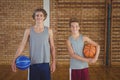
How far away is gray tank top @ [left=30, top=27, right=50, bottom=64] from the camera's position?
3475 millimetres

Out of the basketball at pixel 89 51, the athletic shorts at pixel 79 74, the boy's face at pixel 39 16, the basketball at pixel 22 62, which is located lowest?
the athletic shorts at pixel 79 74

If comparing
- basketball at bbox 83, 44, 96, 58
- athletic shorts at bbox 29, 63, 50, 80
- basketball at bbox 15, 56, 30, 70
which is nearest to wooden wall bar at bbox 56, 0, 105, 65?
basketball at bbox 83, 44, 96, 58

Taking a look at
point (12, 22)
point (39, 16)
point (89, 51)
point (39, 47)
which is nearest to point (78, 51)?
point (89, 51)

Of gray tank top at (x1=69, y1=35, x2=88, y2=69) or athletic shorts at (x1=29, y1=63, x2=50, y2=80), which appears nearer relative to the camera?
athletic shorts at (x1=29, y1=63, x2=50, y2=80)

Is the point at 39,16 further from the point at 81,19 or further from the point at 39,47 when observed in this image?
the point at 81,19

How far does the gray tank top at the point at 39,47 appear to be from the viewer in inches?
137

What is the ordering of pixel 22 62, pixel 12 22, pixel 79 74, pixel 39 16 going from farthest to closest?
1. pixel 12 22
2. pixel 22 62
3. pixel 79 74
4. pixel 39 16

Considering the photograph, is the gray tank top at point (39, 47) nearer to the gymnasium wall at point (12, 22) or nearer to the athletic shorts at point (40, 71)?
the athletic shorts at point (40, 71)

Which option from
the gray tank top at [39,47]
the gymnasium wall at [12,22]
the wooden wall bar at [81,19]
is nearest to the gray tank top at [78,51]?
the gray tank top at [39,47]

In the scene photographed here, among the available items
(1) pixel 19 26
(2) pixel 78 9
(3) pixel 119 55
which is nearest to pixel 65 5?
(2) pixel 78 9

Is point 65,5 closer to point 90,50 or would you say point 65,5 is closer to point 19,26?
point 19,26

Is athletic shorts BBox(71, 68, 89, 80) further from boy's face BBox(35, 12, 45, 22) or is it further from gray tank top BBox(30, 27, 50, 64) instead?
boy's face BBox(35, 12, 45, 22)

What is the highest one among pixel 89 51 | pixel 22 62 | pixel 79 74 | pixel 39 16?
pixel 39 16

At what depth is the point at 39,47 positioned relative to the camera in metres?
3.48
